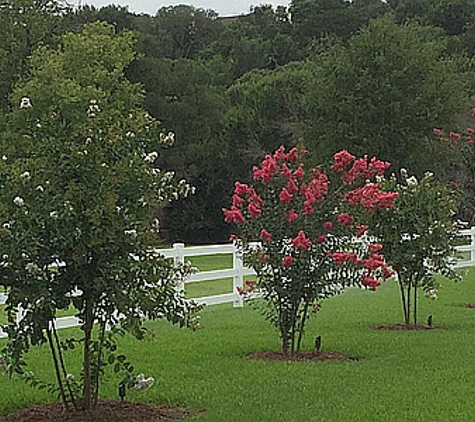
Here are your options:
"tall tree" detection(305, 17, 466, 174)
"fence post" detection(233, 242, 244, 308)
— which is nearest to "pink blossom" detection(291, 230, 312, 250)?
"fence post" detection(233, 242, 244, 308)

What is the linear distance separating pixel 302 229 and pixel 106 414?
391 cm

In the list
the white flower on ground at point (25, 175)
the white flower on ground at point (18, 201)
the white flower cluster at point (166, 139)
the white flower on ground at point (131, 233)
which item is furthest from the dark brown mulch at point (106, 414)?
the white flower cluster at point (166, 139)

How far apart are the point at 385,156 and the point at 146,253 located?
28261 millimetres

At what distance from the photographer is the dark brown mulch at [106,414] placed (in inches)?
309

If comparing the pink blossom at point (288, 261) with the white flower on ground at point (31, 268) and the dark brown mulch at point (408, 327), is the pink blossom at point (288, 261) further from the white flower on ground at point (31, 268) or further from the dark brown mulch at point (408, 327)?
the white flower on ground at point (31, 268)

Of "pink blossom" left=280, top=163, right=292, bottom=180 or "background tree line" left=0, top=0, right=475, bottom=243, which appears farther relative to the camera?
"background tree line" left=0, top=0, right=475, bottom=243

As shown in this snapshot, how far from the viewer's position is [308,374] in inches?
391

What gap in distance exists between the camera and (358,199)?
10.9m

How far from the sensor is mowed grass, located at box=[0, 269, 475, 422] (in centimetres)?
820

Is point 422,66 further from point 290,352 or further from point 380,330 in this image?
point 290,352

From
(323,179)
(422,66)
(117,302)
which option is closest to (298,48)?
(422,66)

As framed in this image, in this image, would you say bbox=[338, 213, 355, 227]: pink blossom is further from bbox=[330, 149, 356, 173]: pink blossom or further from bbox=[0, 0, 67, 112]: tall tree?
bbox=[0, 0, 67, 112]: tall tree

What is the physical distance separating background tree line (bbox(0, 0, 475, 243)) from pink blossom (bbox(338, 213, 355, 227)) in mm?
19370

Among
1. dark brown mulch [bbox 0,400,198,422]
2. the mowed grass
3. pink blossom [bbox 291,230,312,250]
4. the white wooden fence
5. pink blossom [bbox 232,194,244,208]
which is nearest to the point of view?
dark brown mulch [bbox 0,400,198,422]
